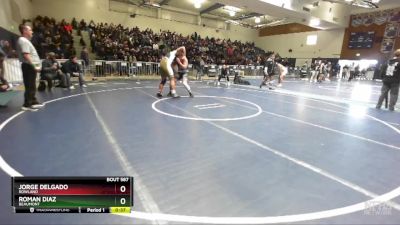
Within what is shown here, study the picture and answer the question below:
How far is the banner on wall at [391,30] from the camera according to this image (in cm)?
2469

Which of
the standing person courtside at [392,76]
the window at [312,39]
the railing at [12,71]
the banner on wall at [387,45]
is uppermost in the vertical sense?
the window at [312,39]

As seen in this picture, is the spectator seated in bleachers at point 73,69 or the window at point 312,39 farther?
the window at point 312,39

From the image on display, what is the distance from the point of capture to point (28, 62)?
6.04 m

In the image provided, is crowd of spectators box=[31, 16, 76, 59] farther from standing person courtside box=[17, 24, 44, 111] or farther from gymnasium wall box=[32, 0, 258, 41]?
standing person courtside box=[17, 24, 44, 111]

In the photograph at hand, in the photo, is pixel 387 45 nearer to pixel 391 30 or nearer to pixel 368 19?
pixel 391 30

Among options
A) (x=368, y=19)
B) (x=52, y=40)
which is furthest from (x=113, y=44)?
(x=368, y=19)

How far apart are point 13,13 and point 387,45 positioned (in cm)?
3262

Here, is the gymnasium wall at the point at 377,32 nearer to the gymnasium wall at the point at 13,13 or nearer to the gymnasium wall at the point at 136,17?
the gymnasium wall at the point at 136,17

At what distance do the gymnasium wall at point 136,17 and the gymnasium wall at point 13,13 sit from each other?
10.6 feet

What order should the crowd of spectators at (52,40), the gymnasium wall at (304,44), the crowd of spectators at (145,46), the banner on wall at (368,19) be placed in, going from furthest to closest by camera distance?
the gymnasium wall at (304,44)
the banner on wall at (368,19)
the crowd of spectators at (145,46)
the crowd of spectators at (52,40)

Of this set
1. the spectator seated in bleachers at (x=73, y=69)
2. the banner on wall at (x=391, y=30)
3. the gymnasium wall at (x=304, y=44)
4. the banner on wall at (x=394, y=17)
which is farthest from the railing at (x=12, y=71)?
the banner on wall at (x=394, y=17)
